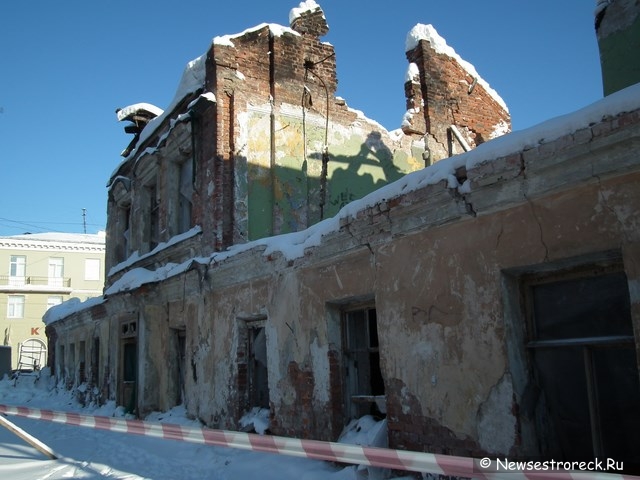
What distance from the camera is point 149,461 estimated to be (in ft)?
24.2

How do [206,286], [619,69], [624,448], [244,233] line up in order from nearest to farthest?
1. [624,448]
2. [619,69]
3. [206,286]
4. [244,233]

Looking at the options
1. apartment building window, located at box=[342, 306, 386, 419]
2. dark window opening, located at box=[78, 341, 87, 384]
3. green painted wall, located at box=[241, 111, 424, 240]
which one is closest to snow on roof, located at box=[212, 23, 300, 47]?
green painted wall, located at box=[241, 111, 424, 240]

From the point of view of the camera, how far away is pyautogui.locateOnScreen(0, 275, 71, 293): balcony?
4025 cm

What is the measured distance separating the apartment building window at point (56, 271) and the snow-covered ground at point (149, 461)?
34539mm

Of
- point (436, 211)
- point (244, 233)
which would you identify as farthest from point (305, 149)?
point (436, 211)

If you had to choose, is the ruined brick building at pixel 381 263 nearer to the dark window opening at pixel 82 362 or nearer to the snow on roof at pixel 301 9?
the snow on roof at pixel 301 9

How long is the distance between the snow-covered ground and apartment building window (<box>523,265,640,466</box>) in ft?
6.05

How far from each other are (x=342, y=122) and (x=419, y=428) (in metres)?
8.52

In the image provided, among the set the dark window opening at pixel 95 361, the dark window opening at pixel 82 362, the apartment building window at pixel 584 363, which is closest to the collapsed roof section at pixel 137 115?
the dark window opening at pixel 95 361

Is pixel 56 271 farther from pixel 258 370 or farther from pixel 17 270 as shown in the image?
pixel 258 370

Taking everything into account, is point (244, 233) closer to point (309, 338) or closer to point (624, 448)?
point (309, 338)

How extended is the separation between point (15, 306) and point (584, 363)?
4328 cm

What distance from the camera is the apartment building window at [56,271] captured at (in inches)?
1655

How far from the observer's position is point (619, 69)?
845cm
